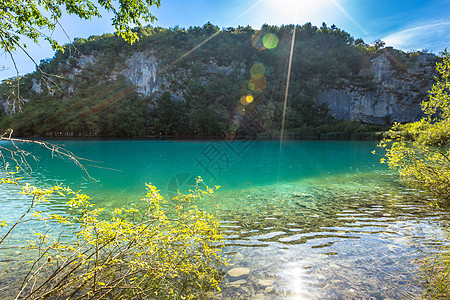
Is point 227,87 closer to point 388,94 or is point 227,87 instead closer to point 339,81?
point 339,81

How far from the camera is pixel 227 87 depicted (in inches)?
3698

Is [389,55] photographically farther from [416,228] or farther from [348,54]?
[416,228]

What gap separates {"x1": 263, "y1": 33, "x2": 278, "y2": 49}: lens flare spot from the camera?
371ft

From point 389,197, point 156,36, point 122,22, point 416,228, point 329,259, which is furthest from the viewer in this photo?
point 156,36

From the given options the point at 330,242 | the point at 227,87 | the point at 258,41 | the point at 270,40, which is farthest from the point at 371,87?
the point at 330,242

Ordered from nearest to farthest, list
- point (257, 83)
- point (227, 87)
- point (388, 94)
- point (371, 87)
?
point (388, 94)
point (371, 87)
point (227, 87)
point (257, 83)

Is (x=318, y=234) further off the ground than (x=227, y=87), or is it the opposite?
(x=227, y=87)

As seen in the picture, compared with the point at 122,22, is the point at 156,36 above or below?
above

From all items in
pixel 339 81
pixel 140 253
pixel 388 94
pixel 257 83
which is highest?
pixel 339 81

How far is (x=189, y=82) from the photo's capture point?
319 feet

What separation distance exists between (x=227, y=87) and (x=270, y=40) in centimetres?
4189

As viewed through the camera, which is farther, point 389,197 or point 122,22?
point 389,197

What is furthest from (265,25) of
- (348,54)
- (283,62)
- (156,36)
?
(156,36)

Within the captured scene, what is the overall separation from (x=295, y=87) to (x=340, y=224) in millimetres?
96368
